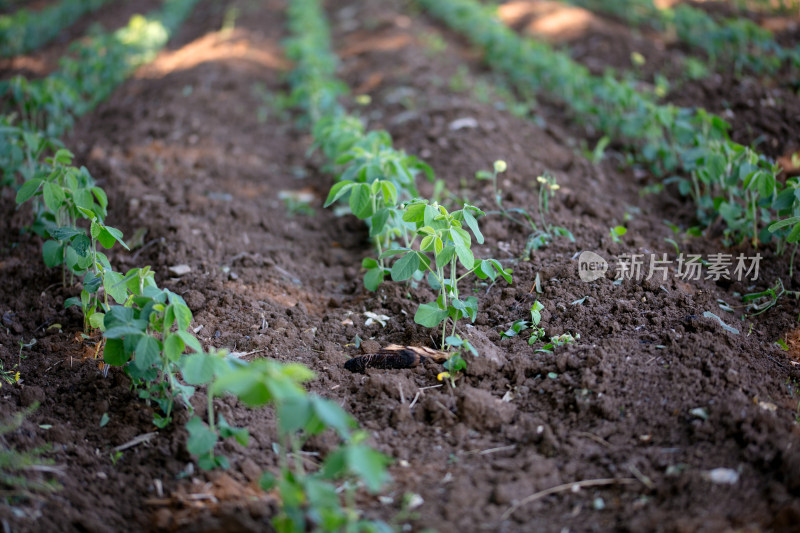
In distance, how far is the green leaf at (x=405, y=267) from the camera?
92.7 inches

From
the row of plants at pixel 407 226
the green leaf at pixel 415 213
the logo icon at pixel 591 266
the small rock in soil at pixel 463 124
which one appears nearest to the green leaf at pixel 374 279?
the row of plants at pixel 407 226

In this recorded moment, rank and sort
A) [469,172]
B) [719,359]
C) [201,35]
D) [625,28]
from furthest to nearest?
1. [201,35]
2. [625,28]
3. [469,172]
4. [719,359]

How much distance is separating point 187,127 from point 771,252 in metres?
4.42

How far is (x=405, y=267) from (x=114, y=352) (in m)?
1.09

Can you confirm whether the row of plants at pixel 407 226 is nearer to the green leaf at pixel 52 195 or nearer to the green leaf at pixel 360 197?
the green leaf at pixel 360 197

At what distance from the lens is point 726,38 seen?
617 cm

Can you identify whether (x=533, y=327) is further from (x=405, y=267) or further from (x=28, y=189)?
(x=28, y=189)

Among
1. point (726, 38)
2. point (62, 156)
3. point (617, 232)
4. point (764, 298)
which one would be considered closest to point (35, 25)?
point (62, 156)

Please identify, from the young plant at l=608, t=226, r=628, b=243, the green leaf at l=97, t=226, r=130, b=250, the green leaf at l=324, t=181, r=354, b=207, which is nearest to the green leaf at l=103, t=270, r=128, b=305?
the green leaf at l=97, t=226, r=130, b=250

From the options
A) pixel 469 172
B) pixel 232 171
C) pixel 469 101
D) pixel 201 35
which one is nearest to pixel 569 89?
pixel 469 101

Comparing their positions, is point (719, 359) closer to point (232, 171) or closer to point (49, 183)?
point (49, 183)

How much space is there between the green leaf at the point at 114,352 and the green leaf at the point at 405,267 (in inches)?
40.0

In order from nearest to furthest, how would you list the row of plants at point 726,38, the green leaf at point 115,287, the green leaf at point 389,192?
the green leaf at point 115,287 < the green leaf at point 389,192 < the row of plants at point 726,38

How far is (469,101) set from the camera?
5305 mm
